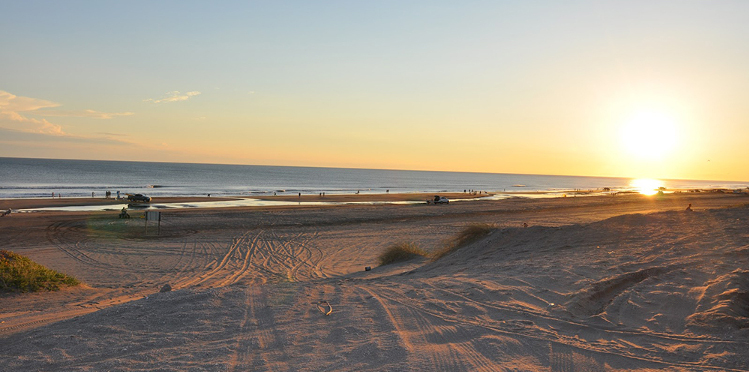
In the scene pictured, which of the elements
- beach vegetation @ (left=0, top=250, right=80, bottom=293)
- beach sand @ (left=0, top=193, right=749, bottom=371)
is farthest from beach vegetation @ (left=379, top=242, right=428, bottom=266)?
beach vegetation @ (left=0, top=250, right=80, bottom=293)

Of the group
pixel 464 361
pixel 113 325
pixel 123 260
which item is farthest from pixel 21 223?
pixel 464 361

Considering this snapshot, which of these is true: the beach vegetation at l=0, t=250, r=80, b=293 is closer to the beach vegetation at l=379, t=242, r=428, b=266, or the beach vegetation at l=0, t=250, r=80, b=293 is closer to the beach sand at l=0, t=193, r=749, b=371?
the beach sand at l=0, t=193, r=749, b=371

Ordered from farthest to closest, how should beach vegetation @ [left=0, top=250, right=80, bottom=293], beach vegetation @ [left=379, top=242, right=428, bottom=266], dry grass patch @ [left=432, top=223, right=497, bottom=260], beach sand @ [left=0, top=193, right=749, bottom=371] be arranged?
beach vegetation @ [left=379, top=242, right=428, bottom=266] → dry grass patch @ [left=432, top=223, right=497, bottom=260] → beach vegetation @ [left=0, top=250, right=80, bottom=293] → beach sand @ [left=0, top=193, right=749, bottom=371]

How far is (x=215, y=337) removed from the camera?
21.7 ft

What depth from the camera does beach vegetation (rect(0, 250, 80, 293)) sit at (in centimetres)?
1038

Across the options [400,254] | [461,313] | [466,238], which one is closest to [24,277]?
[461,313]

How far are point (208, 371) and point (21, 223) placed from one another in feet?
104

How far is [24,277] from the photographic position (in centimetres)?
1063

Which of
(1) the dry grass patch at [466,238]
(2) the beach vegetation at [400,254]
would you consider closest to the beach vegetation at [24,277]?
(2) the beach vegetation at [400,254]

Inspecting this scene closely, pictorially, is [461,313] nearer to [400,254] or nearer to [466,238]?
[400,254]

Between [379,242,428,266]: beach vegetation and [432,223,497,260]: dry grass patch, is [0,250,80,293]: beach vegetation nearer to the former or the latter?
[379,242,428,266]: beach vegetation

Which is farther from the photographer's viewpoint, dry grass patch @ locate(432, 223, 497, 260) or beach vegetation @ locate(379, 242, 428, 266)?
beach vegetation @ locate(379, 242, 428, 266)

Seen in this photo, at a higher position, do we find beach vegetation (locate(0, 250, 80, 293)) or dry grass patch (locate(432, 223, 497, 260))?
dry grass patch (locate(432, 223, 497, 260))

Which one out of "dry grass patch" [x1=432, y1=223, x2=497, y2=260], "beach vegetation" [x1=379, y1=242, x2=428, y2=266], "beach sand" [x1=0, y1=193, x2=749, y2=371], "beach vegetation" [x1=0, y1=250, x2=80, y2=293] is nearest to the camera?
"beach sand" [x1=0, y1=193, x2=749, y2=371]
